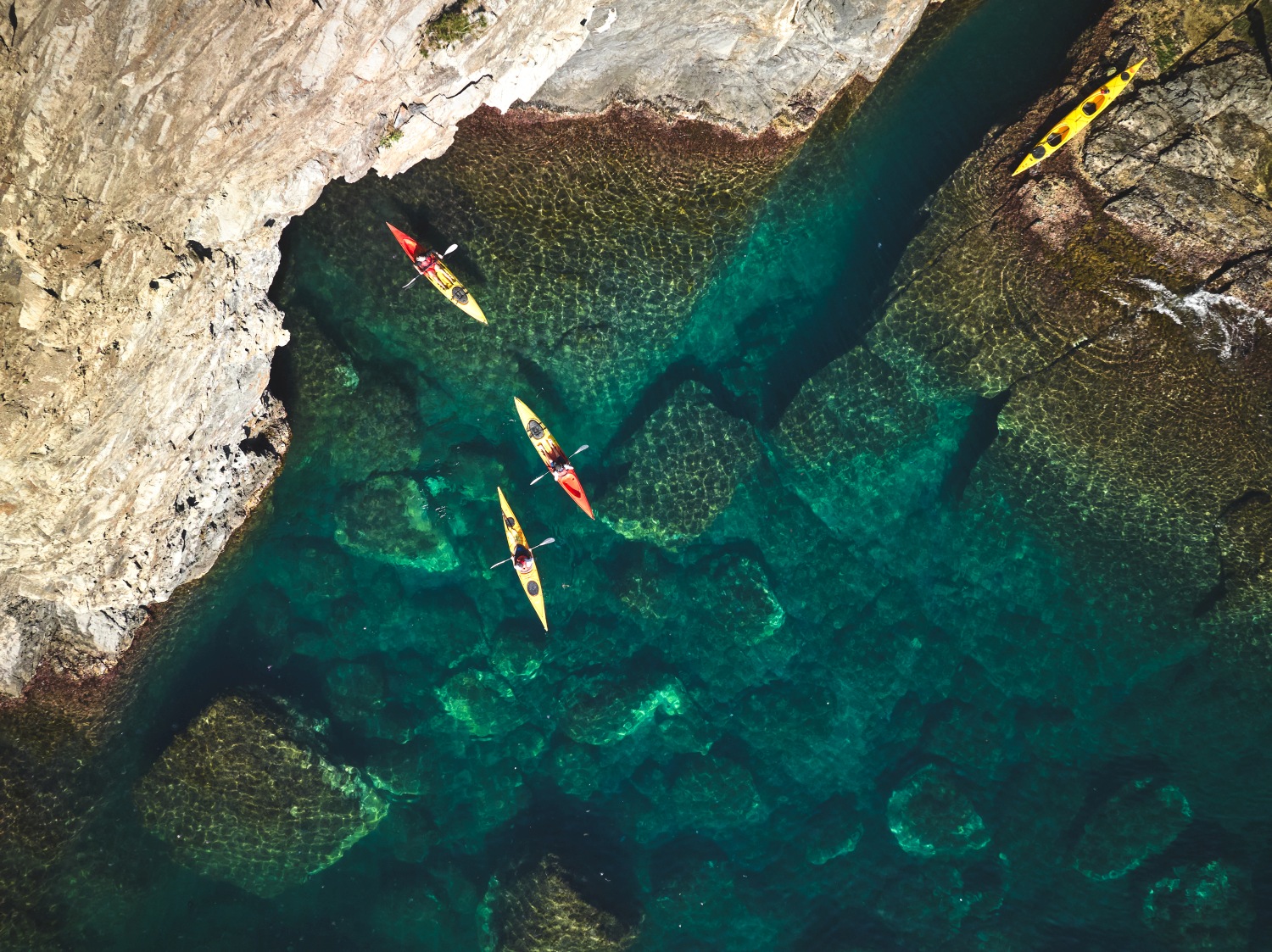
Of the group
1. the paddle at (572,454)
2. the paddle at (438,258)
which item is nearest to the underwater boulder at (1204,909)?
the paddle at (572,454)

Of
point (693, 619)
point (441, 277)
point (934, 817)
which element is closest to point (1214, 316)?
point (934, 817)

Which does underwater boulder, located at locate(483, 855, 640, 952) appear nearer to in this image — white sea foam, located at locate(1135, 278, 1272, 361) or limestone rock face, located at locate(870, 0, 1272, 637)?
limestone rock face, located at locate(870, 0, 1272, 637)

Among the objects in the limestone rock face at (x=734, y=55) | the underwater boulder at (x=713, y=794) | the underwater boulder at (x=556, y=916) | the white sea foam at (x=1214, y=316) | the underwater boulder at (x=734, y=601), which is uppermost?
the limestone rock face at (x=734, y=55)

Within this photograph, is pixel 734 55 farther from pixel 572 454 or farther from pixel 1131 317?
pixel 1131 317

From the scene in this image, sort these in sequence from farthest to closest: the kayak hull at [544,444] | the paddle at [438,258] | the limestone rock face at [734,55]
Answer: the kayak hull at [544,444]
the paddle at [438,258]
the limestone rock face at [734,55]

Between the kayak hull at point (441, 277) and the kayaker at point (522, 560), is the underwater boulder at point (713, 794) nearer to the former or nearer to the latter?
the kayaker at point (522, 560)

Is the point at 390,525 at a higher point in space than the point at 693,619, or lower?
higher
